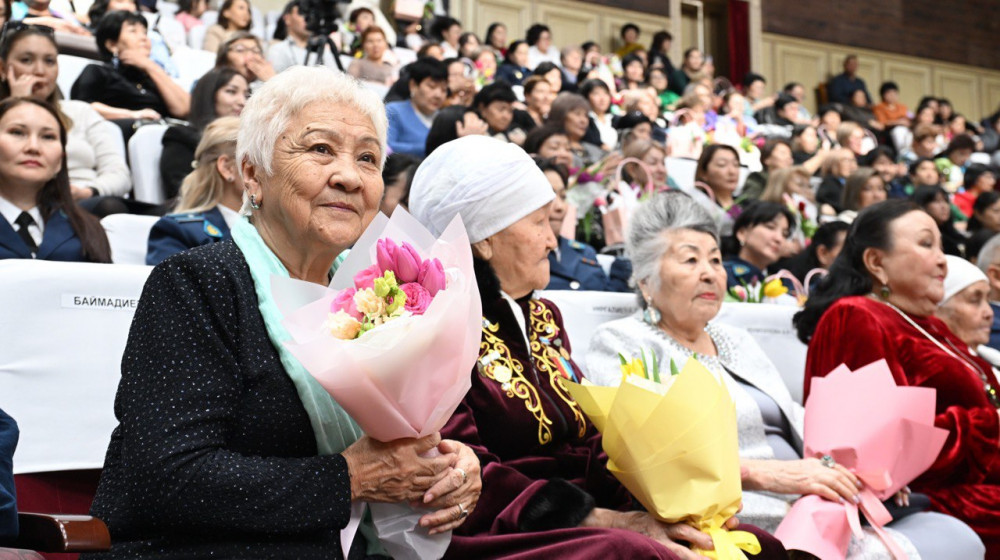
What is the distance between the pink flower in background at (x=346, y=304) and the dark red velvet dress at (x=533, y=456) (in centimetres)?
52

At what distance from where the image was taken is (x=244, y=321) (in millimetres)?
1417

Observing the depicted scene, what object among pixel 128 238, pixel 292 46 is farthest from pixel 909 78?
pixel 128 238

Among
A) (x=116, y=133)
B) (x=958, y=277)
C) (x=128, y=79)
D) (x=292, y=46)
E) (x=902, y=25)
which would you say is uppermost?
(x=902, y=25)

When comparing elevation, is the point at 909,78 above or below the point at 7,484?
above

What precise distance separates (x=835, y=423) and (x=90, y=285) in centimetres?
165

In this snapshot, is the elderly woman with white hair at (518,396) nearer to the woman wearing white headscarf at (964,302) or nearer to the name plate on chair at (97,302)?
the name plate on chair at (97,302)

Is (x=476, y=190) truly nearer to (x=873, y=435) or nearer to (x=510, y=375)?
(x=510, y=375)

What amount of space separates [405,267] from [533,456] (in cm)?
76

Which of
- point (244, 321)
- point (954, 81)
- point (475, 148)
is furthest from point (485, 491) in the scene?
point (954, 81)

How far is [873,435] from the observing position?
6.94 feet

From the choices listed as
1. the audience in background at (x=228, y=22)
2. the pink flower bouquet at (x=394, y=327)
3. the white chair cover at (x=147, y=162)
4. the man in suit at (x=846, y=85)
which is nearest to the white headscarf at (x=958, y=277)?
the pink flower bouquet at (x=394, y=327)

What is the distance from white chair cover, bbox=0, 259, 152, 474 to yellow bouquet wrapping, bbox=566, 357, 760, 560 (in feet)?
3.37

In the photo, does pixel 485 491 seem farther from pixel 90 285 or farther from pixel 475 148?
pixel 90 285

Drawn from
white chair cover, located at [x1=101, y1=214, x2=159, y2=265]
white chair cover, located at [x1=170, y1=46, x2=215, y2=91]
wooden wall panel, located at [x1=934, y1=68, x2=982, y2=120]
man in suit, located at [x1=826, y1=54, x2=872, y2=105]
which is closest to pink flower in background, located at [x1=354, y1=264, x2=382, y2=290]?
white chair cover, located at [x1=101, y1=214, x2=159, y2=265]
